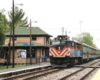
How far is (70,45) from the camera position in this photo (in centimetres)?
1905

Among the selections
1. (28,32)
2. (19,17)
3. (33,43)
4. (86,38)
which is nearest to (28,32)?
(28,32)

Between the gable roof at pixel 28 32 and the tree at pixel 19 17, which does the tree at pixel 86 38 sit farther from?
the gable roof at pixel 28 32

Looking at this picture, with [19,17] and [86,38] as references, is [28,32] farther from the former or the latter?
[86,38]

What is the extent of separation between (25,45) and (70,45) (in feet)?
54.2

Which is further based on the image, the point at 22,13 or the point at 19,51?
the point at 22,13

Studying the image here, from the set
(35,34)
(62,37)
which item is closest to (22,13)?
(35,34)

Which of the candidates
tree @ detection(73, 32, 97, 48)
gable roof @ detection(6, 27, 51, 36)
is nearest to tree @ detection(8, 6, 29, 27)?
gable roof @ detection(6, 27, 51, 36)

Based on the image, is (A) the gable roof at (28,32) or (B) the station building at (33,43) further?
(A) the gable roof at (28,32)

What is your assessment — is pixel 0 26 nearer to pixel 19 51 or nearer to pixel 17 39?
pixel 19 51

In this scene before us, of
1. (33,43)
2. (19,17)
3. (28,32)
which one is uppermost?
(19,17)

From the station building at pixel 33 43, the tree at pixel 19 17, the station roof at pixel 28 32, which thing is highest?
the tree at pixel 19 17

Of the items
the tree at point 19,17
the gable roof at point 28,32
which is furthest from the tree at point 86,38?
the gable roof at point 28,32

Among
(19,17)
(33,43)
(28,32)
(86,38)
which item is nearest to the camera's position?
(33,43)

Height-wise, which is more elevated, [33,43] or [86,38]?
[86,38]
